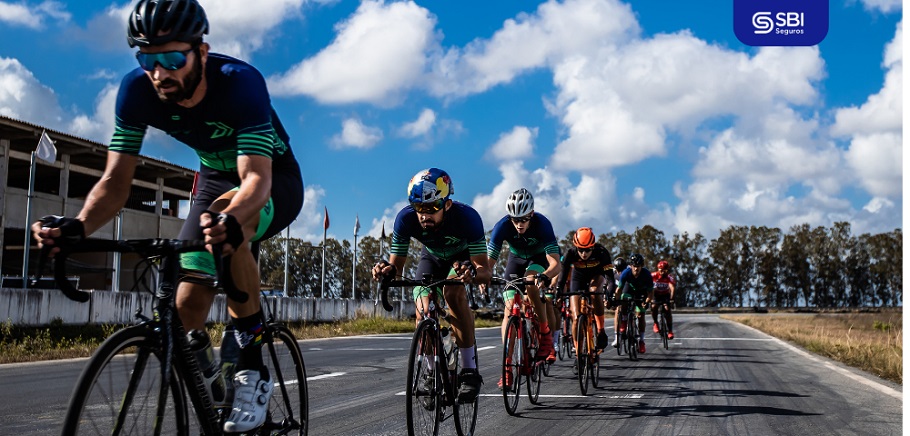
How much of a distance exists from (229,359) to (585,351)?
6318mm

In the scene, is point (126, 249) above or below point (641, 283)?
below

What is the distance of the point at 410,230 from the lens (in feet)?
20.3

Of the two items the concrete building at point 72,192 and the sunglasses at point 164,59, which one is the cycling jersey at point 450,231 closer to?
the sunglasses at point 164,59

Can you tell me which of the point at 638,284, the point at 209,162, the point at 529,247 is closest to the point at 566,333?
the point at 638,284

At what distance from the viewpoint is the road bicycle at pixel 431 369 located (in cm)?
525

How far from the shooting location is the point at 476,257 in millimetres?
6285

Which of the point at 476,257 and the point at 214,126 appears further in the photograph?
the point at 476,257

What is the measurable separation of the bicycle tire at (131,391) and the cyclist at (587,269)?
7.66m

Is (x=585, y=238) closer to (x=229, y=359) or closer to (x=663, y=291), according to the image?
(x=663, y=291)

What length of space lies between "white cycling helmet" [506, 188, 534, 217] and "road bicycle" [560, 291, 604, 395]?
107cm

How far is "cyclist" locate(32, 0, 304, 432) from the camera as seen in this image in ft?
10.7

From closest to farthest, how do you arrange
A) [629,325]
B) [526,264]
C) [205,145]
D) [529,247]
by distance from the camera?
[205,145]
[529,247]
[526,264]
[629,325]

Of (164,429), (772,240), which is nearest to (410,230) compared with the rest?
(164,429)

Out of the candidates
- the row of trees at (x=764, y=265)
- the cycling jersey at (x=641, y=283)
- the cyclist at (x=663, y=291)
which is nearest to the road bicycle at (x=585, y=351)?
the cycling jersey at (x=641, y=283)
